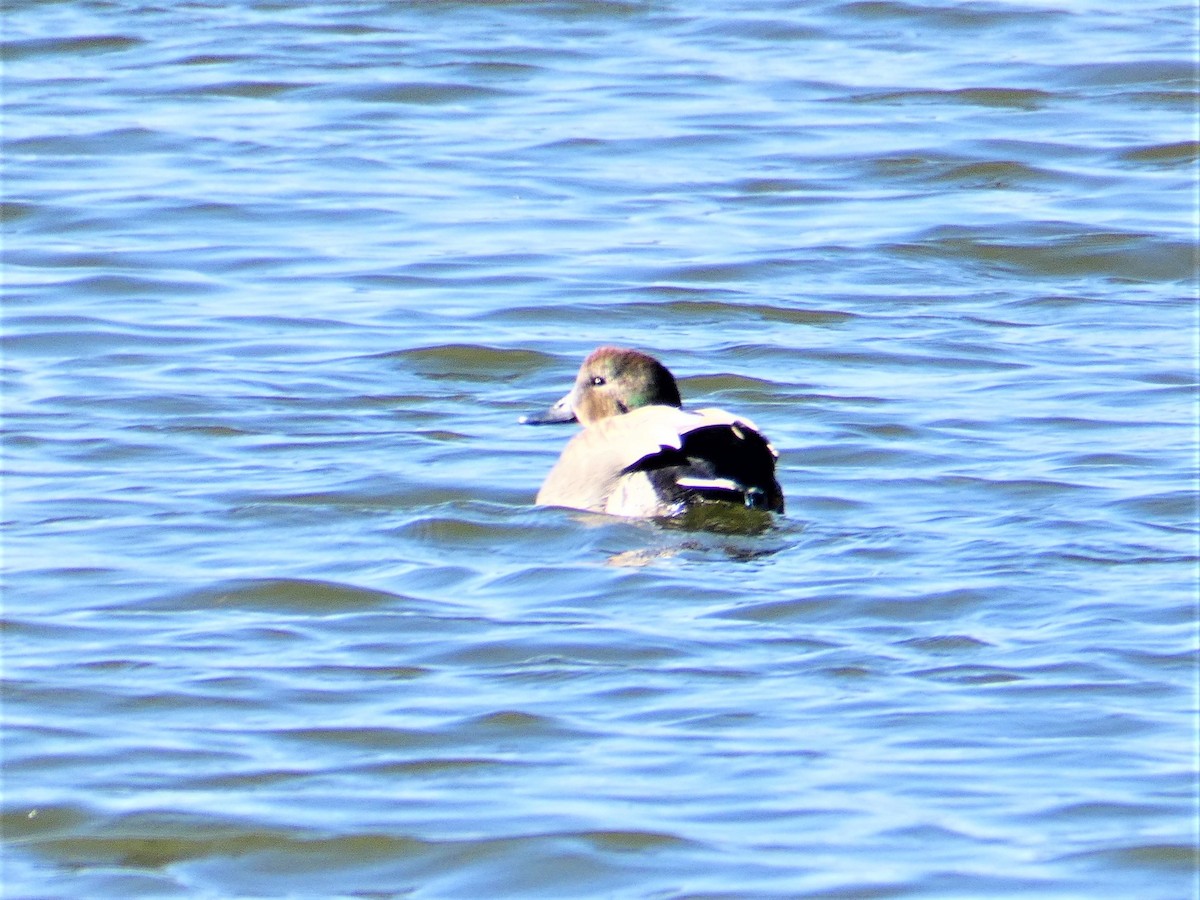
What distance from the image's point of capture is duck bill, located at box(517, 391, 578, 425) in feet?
29.0

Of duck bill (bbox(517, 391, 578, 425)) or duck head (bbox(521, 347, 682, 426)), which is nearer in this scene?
duck head (bbox(521, 347, 682, 426))

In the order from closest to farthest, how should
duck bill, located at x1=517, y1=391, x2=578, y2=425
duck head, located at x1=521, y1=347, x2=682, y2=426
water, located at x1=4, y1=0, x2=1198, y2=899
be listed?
water, located at x1=4, y1=0, x2=1198, y2=899 → duck head, located at x1=521, y1=347, x2=682, y2=426 → duck bill, located at x1=517, y1=391, x2=578, y2=425

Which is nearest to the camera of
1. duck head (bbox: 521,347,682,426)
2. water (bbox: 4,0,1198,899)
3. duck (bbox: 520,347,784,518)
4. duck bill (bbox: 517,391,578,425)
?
water (bbox: 4,0,1198,899)

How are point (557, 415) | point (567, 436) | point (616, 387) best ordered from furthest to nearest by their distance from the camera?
point (567, 436)
point (557, 415)
point (616, 387)

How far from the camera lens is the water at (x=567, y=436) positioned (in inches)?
212

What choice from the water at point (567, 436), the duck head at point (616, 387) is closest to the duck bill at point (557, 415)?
the duck head at point (616, 387)

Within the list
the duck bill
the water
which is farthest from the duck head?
the water

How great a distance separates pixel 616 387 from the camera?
865 cm

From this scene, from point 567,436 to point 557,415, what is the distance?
57 cm

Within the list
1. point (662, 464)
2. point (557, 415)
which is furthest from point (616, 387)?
point (662, 464)

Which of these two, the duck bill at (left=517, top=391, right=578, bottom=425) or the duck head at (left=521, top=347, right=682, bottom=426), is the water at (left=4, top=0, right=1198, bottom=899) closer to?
the duck bill at (left=517, top=391, right=578, bottom=425)

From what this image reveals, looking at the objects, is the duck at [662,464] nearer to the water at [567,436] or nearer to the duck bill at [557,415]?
the water at [567,436]

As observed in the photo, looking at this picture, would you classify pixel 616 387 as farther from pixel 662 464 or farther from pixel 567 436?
pixel 567 436

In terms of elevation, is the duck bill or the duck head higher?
the duck head
